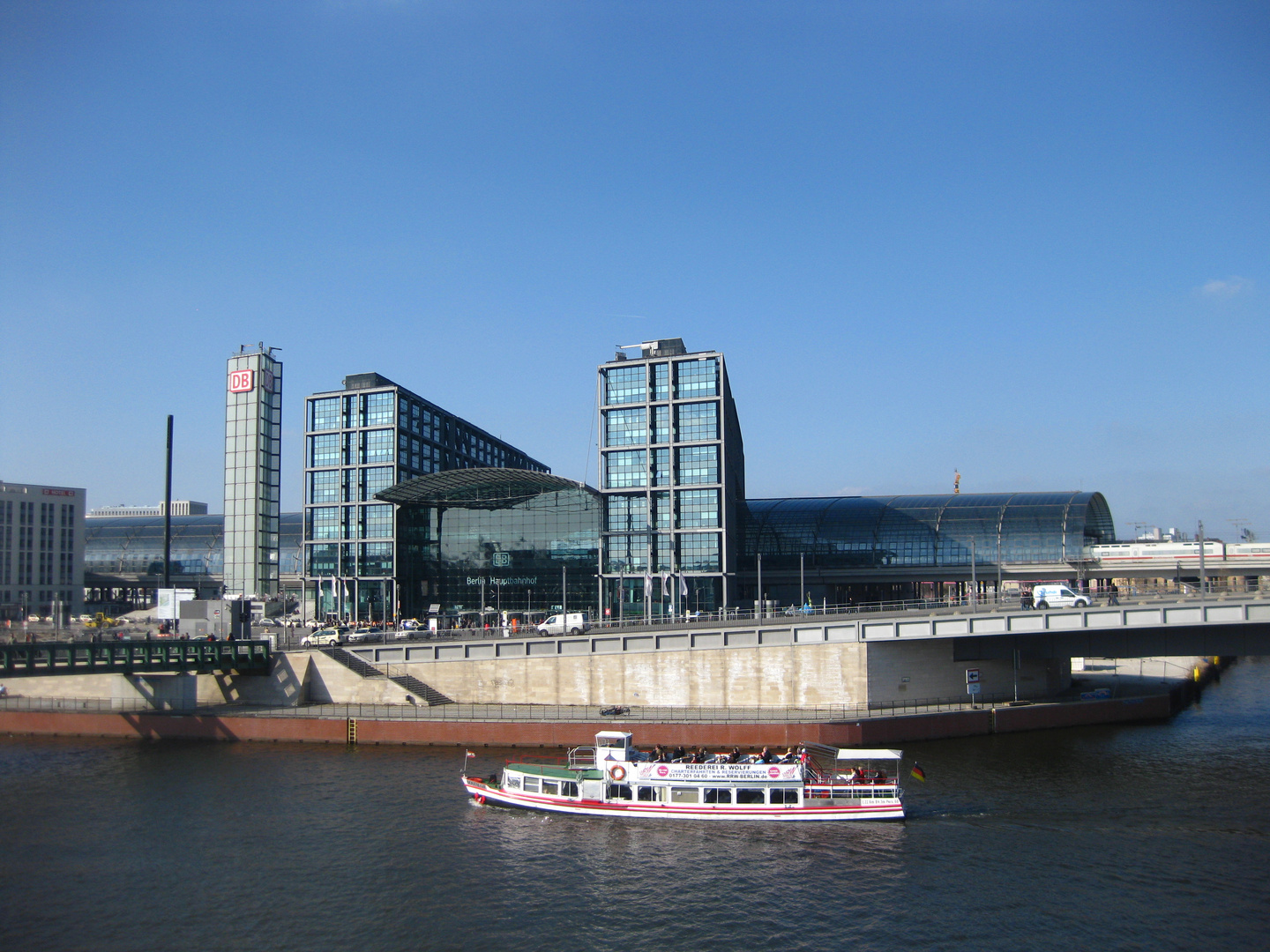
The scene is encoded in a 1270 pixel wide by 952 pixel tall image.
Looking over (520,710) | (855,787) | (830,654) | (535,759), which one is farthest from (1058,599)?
(520,710)

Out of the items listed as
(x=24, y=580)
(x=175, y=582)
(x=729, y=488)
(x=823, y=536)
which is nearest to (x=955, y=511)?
(x=823, y=536)

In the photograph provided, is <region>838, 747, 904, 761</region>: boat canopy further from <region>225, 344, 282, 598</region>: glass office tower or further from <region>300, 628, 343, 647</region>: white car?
<region>225, 344, 282, 598</region>: glass office tower

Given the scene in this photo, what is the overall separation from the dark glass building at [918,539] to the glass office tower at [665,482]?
30071 mm

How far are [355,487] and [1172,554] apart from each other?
4253 inches

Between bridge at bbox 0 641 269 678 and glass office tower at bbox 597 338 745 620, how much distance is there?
144 feet

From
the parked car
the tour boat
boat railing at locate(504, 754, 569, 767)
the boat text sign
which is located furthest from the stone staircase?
the boat text sign

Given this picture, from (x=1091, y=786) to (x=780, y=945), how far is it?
2637 cm

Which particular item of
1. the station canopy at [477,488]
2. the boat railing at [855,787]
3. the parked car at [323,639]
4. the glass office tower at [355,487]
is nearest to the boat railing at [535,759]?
the boat railing at [855,787]

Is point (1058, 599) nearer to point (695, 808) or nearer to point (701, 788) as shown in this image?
point (701, 788)

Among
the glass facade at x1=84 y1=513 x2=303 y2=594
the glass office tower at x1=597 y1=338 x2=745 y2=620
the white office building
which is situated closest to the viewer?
the glass office tower at x1=597 y1=338 x2=745 y2=620

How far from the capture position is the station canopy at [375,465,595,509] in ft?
369

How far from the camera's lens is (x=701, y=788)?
160 feet

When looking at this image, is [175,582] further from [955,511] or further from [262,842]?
[262,842]

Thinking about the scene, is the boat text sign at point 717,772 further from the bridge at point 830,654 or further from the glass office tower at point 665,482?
the glass office tower at point 665,482
